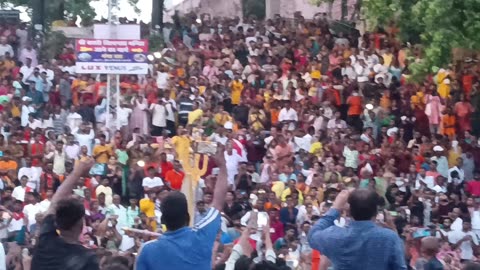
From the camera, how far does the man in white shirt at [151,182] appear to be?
70.8 ft

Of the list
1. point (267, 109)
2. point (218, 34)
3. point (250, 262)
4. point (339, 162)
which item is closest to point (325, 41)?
point (218, 34)

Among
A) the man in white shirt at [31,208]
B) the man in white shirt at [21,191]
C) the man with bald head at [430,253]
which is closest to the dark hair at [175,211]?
the man with bald head at [430,253]

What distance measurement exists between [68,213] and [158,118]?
18.8 metres

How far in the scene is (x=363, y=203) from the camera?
6777 millimetres

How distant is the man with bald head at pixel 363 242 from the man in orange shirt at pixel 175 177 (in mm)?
15032

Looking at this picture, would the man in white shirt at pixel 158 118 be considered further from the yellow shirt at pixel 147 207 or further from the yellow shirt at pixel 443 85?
the yellow shirt at pixel 443 85

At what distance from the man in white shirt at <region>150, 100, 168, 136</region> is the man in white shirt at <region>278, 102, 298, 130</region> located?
2306mm

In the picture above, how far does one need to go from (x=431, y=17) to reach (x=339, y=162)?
3.24m

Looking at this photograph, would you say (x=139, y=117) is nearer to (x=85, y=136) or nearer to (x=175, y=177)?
(x=85, y=136)

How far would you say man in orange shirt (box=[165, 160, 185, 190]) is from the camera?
21922 mm

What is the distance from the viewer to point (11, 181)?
21938mm

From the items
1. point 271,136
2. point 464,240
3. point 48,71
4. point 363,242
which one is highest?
point 363,242

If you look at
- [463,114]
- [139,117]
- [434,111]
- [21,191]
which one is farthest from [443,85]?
[21,191]

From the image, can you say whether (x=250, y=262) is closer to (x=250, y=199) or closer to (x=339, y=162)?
(x=250, y=199)
